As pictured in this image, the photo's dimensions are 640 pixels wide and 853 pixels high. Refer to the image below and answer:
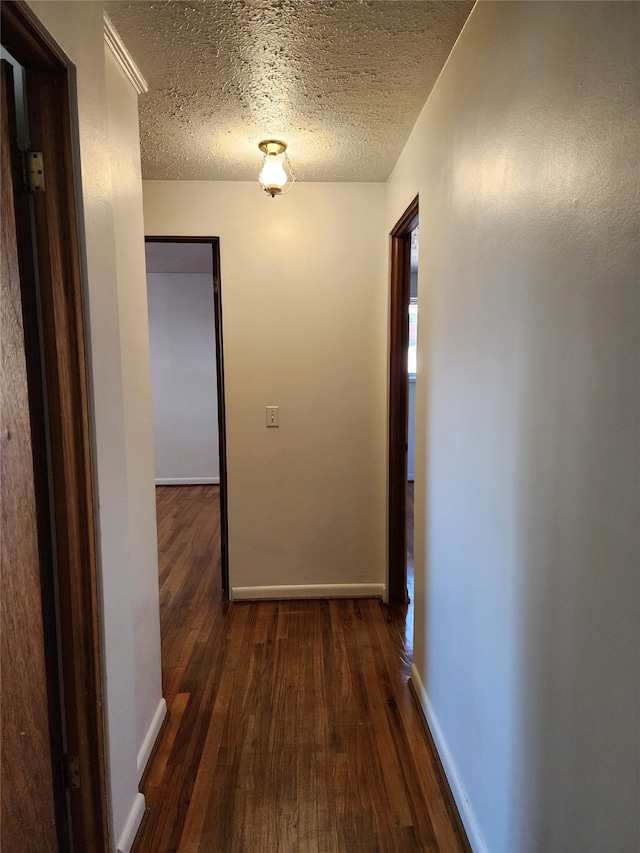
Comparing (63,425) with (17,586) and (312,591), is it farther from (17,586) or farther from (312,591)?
(312,591)

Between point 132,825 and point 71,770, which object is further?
point 132,825

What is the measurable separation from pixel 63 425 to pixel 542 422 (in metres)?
1.05

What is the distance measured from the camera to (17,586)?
1.00m

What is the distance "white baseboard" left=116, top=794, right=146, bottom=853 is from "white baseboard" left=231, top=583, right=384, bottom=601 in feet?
4.55

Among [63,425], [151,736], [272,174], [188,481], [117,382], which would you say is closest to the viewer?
[63,425]

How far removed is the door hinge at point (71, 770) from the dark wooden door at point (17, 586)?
0.09 metres

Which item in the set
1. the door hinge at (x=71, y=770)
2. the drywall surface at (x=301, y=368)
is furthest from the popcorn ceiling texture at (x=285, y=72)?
the door hinge at (x=71, y=770)

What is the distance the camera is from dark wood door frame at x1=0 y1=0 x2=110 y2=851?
3.41ft

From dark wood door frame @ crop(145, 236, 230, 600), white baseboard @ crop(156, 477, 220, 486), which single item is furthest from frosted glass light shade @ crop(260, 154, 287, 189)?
white baseboard @ crop(156, 477, 220, 486)

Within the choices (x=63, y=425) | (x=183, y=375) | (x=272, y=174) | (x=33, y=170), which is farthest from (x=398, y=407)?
(x=183, y=375)

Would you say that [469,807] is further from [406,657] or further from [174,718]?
[174,718]

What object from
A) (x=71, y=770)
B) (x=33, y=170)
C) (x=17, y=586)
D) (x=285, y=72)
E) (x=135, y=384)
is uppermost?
(x=285, y=72)

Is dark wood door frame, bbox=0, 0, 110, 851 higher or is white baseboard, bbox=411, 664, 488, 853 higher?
dark wood door frame, bbox=0, 0, 110, 851

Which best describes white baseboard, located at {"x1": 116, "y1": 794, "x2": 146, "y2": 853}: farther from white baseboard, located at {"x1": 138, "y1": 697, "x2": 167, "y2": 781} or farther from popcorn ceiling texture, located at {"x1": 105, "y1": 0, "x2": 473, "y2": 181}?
popcorn ceiling texture, located at {"x1": 105, "y1": 0, "x2": 473, "y2": 181}
